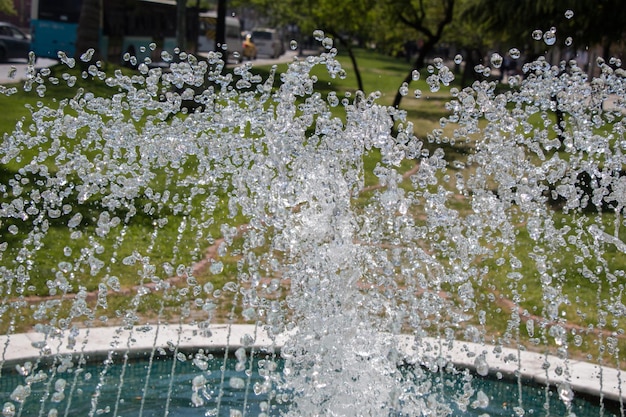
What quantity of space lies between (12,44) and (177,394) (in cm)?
2578

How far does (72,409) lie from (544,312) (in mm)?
4293

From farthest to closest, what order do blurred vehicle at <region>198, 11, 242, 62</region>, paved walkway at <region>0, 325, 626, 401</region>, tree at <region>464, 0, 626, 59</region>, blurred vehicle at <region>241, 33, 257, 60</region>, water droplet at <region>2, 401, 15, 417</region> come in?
blurred vehicle at <region>241, 33, 257, 60</region>, blurred vehicle at <region>198, 11, 242, 62</region>, tree at <region>464, 0, 626, 59</region>, paved walkway at <region>0, 325, 626, 401</region>, water droplet at <region>2, 401, 15, 417</region>

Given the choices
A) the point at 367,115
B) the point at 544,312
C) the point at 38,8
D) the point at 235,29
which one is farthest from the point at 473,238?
the point at 235,29

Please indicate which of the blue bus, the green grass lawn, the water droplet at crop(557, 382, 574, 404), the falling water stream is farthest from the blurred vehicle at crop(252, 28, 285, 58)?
the water droplet at crop(557, 382, 574, 404)

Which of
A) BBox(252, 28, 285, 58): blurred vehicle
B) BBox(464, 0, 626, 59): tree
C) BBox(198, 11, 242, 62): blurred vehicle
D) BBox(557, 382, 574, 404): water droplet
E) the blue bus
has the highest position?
BBox(464, 0, 626, 59): tree

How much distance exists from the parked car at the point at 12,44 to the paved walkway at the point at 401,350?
80.3ft

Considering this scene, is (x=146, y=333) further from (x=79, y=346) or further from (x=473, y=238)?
(x=473, y=238)

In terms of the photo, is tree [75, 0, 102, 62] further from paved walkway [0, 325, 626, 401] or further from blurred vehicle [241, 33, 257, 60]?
blurred vehicle [241, 33, 257, 60]

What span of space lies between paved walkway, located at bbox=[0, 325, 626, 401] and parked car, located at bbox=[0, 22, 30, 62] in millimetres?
24461

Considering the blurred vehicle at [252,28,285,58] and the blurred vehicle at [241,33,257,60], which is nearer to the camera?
the blurred vehicle at [241,33,257,60]

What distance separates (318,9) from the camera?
74.3ft

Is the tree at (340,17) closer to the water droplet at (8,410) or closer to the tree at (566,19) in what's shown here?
the tree at (566,19)

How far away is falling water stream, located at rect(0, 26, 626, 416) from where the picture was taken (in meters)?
5.86

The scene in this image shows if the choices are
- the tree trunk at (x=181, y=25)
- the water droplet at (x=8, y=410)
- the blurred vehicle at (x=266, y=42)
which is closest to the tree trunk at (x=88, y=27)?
the tree trunk at (x=181, y=25)
